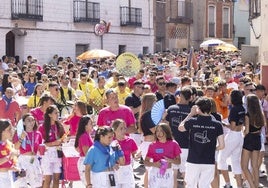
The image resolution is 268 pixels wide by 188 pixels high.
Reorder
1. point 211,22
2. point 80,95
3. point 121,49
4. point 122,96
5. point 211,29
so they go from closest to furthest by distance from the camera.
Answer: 1. point 122,96
2. point 80,95
3. point 121,49
4. point 211,29
5. point 211,22

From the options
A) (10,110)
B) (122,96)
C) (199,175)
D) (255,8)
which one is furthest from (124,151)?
(255,8)

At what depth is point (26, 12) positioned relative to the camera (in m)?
29.5

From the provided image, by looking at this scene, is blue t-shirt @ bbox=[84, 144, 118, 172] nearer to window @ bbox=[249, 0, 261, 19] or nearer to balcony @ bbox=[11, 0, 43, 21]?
window @ bbox=[249, 0, 261, 19]

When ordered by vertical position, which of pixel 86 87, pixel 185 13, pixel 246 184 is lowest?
pixel 246 184

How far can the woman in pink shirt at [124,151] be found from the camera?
8633 mm

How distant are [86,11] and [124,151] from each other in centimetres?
2543

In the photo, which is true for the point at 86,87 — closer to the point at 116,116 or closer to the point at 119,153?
the point at 116,116

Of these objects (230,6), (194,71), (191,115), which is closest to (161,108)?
(191,115)

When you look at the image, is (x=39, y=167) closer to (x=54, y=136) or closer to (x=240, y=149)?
(x=54, y=136)

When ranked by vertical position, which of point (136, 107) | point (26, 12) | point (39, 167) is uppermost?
point (26, 12)

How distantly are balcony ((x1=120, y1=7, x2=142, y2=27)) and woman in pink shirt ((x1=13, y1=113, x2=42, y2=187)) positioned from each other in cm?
2703

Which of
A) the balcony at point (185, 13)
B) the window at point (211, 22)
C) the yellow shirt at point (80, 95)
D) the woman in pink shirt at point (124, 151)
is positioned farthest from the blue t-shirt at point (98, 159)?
the window at point (211, 22)

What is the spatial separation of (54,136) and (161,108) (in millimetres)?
1687

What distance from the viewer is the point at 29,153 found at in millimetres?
9617
